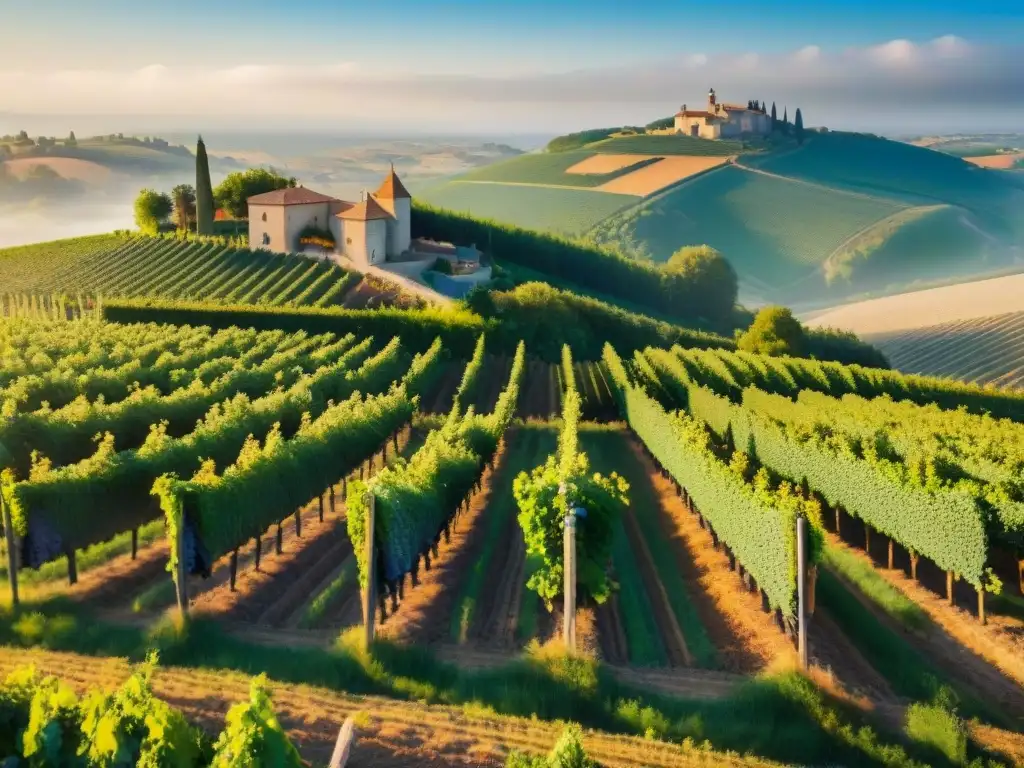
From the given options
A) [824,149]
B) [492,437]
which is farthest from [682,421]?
[824,149]

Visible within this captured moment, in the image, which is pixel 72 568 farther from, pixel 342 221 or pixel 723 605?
pixel 342 221

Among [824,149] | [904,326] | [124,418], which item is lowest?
[904,326]

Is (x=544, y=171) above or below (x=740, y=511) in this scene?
above

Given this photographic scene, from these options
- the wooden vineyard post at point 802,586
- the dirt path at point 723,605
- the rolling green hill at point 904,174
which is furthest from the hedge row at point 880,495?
the rolling green hill at point 904,174

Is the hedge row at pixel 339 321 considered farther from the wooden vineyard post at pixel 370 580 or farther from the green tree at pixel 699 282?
the green tree at pixel 699 282

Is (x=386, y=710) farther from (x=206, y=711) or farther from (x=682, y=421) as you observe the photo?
(x=682, y=421)

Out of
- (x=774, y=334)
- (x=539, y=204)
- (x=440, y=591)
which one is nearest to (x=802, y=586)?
(x=440, y=591)

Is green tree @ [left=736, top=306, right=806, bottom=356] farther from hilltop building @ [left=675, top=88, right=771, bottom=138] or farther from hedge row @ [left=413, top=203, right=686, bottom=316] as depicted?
hilltop building @ [left=675, top=88, right=771, bottom=138]

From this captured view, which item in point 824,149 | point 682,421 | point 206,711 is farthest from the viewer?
point 824,149
